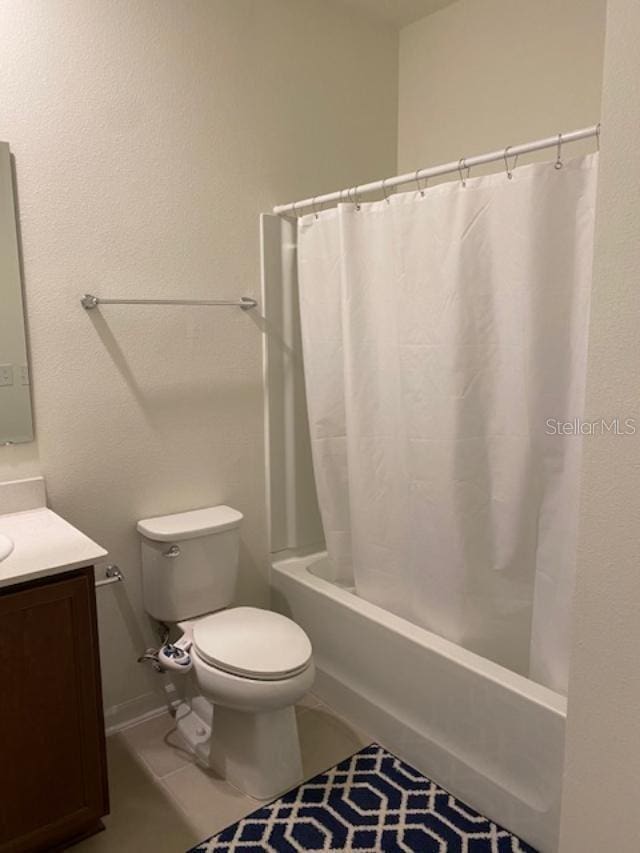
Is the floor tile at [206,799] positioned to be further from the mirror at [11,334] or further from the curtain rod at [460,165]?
the curtain rod at [460,165]

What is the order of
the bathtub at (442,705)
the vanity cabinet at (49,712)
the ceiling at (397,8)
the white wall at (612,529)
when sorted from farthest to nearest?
the ceiling at (397,8) < the bathtub at (442,705) < the vanity cabinet at (49,712) < the white wall at (612,529)

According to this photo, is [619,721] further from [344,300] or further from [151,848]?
[344,300]

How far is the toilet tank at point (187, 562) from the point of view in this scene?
227cm

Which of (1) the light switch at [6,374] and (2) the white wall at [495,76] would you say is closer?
(1) the light switch at [6,374]

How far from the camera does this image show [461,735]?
1995 mm

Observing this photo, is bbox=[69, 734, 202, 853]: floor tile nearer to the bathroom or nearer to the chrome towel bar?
the bathroom

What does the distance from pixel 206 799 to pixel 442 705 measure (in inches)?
30.3

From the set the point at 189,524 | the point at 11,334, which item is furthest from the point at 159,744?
the point at 11,334

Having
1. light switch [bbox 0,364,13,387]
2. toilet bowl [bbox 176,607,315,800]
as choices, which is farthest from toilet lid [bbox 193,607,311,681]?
light switch [bbox 0,364,13,387]

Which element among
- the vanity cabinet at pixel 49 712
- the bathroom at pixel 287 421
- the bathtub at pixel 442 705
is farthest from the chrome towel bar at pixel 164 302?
the bathtub at pixel 442 705

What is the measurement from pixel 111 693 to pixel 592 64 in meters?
2.64

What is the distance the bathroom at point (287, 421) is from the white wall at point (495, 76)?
1 cm

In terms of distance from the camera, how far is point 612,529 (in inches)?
50.3

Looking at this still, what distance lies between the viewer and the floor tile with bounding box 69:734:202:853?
185 centimetres
